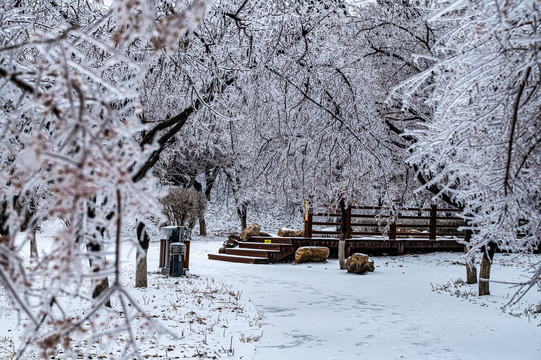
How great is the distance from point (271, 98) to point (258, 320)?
12.0 feet

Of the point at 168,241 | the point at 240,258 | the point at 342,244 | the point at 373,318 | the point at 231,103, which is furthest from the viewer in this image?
the point at 240,258

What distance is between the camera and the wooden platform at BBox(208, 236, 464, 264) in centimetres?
1759

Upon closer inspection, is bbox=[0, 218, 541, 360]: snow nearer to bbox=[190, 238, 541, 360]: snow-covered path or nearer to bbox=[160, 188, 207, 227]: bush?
bbox=[190, 238, 541, 360]: snow-covered path

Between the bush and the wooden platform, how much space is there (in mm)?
4848

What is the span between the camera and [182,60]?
5.62 metres

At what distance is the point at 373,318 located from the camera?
8.98 meters

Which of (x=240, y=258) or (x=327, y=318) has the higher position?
(x=240, y=258)

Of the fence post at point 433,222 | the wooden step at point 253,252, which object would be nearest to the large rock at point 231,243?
the wooden step at point 253,252

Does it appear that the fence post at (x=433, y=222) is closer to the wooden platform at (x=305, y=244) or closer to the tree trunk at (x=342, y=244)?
the wooden platform at (x=305, y=244)

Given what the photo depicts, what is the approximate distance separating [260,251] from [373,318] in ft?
29.4

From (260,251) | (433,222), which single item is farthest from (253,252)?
(433,222)

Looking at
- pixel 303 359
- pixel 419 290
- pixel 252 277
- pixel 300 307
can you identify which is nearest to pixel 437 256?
pixel 419 290

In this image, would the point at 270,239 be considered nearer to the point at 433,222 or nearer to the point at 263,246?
the point at 263,246

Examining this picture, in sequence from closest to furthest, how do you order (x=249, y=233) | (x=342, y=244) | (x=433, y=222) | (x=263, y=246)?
1. (x=342, y=244)
2. (x=263, y=246)
3. (x=249, y=233)
4. (x=433, y=222)
